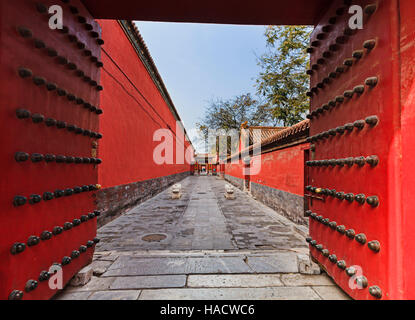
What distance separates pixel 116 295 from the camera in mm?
2154

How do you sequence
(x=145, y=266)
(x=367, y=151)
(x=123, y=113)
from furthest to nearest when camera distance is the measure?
(x=123, y=113)
(x=145, y=266)
(x=367, y=151)

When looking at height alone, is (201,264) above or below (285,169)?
below

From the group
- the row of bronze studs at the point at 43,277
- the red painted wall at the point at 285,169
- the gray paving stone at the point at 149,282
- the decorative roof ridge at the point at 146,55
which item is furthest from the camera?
the decorative roof ridge at the point at 146,55

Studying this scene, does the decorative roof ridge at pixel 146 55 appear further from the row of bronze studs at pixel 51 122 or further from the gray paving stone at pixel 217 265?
the gray paving stone at pixel 217 265

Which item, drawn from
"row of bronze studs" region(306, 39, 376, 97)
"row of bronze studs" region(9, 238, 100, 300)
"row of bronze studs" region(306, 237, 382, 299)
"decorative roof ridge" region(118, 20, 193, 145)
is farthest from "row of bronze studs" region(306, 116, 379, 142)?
"decorative roof ridge" region(118, 20, 193, 145)

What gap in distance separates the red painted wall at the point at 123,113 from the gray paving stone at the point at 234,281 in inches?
144

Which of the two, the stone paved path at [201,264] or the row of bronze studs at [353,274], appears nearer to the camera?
the row of bronze studs at [353,274]

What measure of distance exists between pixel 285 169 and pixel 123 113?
5507 mm

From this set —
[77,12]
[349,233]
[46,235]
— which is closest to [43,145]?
[46,235]

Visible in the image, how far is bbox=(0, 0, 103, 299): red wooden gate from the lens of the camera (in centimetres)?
146

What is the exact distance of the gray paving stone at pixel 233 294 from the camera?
6.90 feet

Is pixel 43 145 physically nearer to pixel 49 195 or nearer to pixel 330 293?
pixel 49 195

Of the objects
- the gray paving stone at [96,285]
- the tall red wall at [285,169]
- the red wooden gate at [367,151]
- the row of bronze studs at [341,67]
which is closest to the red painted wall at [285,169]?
the tall red wall at [285,169]

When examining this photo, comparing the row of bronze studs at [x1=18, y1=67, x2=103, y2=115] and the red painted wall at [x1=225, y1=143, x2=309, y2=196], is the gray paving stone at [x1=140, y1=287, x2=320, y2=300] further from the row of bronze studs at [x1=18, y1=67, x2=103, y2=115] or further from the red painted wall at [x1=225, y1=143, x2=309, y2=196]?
the red painted wall at [x1=225, y1=143, x2=309, y2=196]
